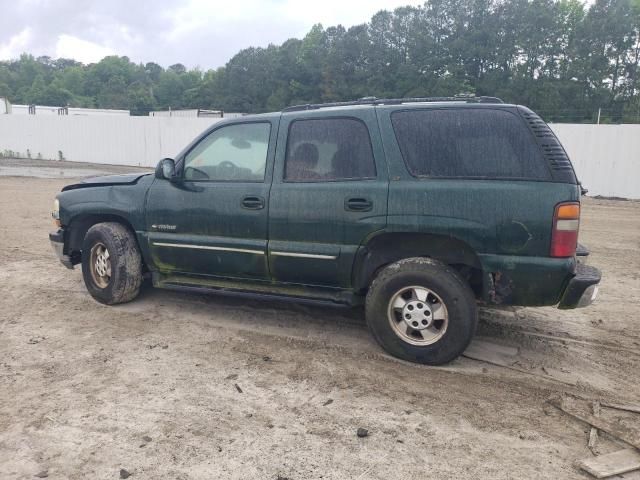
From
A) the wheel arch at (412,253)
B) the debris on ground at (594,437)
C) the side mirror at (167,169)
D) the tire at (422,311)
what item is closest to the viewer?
the debris on ground at (594,437)

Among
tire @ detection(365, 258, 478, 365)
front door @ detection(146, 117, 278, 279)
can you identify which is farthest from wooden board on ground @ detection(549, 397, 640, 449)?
front door @ detection(146, 117, 278, 279)

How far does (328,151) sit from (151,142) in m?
21.7

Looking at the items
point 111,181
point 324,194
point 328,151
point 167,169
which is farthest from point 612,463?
point 111,181

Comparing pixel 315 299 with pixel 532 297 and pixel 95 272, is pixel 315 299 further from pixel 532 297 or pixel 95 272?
pixel 95 272

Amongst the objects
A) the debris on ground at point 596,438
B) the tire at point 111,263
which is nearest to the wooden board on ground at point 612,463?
the debris on ground at point 596,438

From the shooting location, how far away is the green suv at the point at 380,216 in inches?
147

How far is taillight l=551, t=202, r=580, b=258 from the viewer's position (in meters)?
3.60

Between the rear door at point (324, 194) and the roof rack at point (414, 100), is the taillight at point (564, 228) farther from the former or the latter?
the rear door at point (324, 194)

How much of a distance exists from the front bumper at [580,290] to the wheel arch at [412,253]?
0.63 metres

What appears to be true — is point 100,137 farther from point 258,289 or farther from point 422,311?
point 422,311

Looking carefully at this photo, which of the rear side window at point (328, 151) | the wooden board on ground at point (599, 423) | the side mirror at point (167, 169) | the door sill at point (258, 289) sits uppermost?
the rear side window at point (328, 151)

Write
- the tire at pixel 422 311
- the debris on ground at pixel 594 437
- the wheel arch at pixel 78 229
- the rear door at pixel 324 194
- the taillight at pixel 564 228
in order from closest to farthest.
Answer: the debris on ground at pixel 594 437 → the taillight at pixel 564 228 → the tire at pixel 422 311 → the rear door at pixel 324 194 → the wheel arch at pixel 78 229

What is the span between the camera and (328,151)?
4336 mm

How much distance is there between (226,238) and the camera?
4641 millimetres
